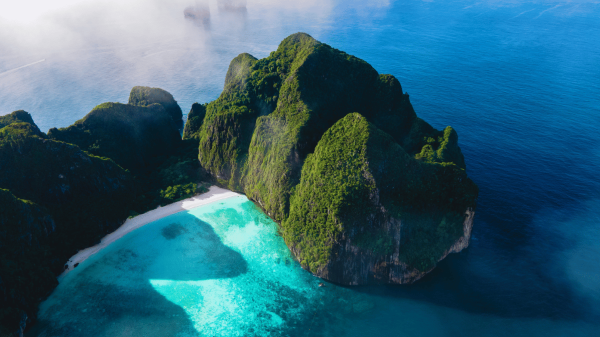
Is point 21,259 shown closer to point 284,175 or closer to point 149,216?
point 149,216

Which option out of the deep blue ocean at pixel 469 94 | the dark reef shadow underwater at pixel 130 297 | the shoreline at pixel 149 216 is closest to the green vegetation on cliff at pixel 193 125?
the shoreline at pixel 149 216

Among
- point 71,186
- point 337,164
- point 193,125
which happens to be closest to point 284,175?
point 337,164

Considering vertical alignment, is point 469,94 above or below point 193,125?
above

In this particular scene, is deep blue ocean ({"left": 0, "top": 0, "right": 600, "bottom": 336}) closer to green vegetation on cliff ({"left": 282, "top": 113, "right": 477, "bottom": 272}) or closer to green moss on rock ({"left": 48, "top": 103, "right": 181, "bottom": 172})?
green vegetation on cliff ({"left": 282, "top": 113, "right": 477, "bottom": 272})

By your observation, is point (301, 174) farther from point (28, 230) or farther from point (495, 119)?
point (495, 119)

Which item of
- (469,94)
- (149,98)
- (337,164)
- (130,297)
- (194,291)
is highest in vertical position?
(469,94)

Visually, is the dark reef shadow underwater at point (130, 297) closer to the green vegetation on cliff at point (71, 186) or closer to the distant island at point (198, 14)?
the green vegetation on cliff at point (71, 186)
